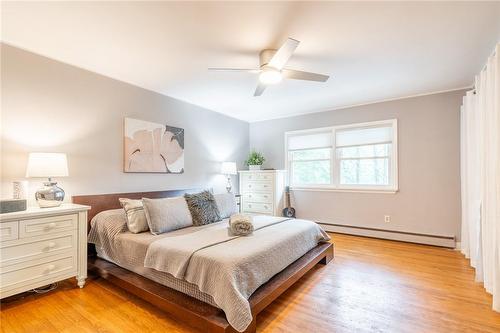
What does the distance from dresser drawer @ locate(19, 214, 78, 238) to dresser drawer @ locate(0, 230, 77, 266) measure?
72 millimetres

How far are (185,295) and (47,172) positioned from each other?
1769 millimetres

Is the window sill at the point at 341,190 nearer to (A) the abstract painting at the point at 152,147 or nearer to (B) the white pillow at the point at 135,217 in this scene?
(A) the abstract painting at the point at 152,147

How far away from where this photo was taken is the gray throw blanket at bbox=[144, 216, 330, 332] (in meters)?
1.68

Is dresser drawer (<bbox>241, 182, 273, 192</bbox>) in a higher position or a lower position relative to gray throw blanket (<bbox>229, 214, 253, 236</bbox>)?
higher

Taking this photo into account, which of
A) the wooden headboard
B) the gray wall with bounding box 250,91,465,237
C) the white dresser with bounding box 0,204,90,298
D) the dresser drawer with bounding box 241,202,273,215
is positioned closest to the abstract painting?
the wooden headboard

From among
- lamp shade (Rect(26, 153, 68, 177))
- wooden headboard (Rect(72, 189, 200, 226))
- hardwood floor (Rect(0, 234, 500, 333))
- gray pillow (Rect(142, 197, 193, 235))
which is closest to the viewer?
hardwood floor (Rect(0, 234, 500, 333))

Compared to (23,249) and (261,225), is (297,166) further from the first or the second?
(23,249)

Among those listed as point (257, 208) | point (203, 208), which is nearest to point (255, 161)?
point (257, 208)

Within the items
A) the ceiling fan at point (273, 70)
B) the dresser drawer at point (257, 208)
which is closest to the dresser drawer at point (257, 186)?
the dresser drawer at point (257, 208)

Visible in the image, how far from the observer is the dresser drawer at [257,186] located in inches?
195

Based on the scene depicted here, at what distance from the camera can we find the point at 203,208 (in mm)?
3127

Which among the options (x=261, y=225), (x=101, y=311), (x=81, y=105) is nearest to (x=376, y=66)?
(x=261, y=225)

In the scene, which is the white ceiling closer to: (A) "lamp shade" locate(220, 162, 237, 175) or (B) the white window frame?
(B) the white window frame

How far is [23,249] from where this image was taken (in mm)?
2131
